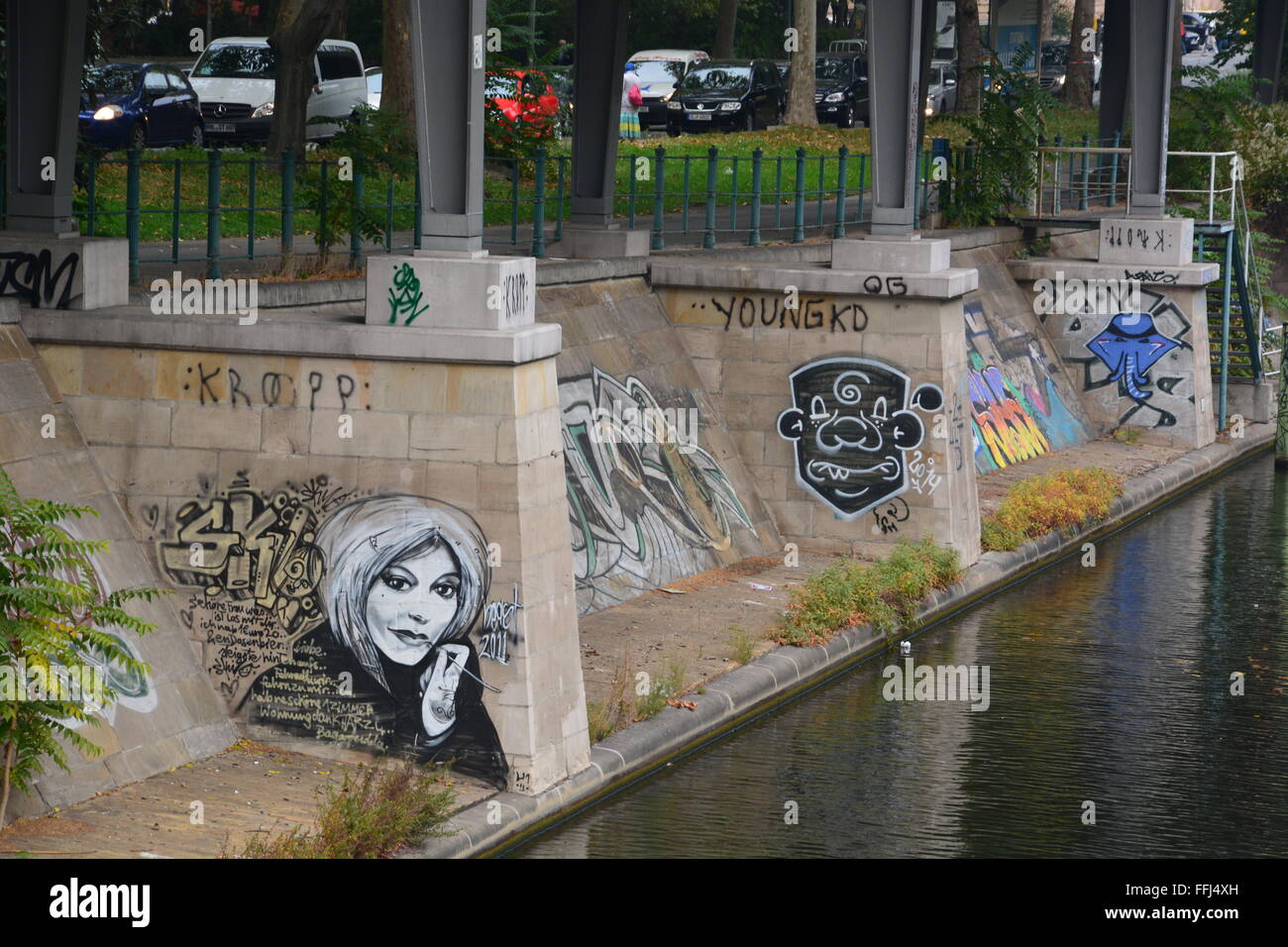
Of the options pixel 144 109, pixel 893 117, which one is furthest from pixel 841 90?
pixel 893 117

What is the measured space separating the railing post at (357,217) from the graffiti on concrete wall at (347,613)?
15.8 feet

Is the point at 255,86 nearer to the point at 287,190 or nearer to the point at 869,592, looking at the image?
the point at 287,190

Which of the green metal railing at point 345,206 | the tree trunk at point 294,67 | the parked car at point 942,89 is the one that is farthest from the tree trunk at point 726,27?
the tree trunk at point 294,67

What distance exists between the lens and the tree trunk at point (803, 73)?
1708 inches

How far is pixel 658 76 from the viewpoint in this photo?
4734cm

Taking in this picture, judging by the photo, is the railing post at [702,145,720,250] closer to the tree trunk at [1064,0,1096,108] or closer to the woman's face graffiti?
the woman's face graffiti

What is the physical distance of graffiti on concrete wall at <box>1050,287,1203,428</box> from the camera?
1117 inches

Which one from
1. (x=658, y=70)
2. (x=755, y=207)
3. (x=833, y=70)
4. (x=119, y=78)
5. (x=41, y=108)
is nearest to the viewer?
(x=41, y=108)

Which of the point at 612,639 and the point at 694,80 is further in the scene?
the point at 694,80

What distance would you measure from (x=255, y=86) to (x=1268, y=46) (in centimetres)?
2263

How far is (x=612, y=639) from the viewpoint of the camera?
16047 mm
